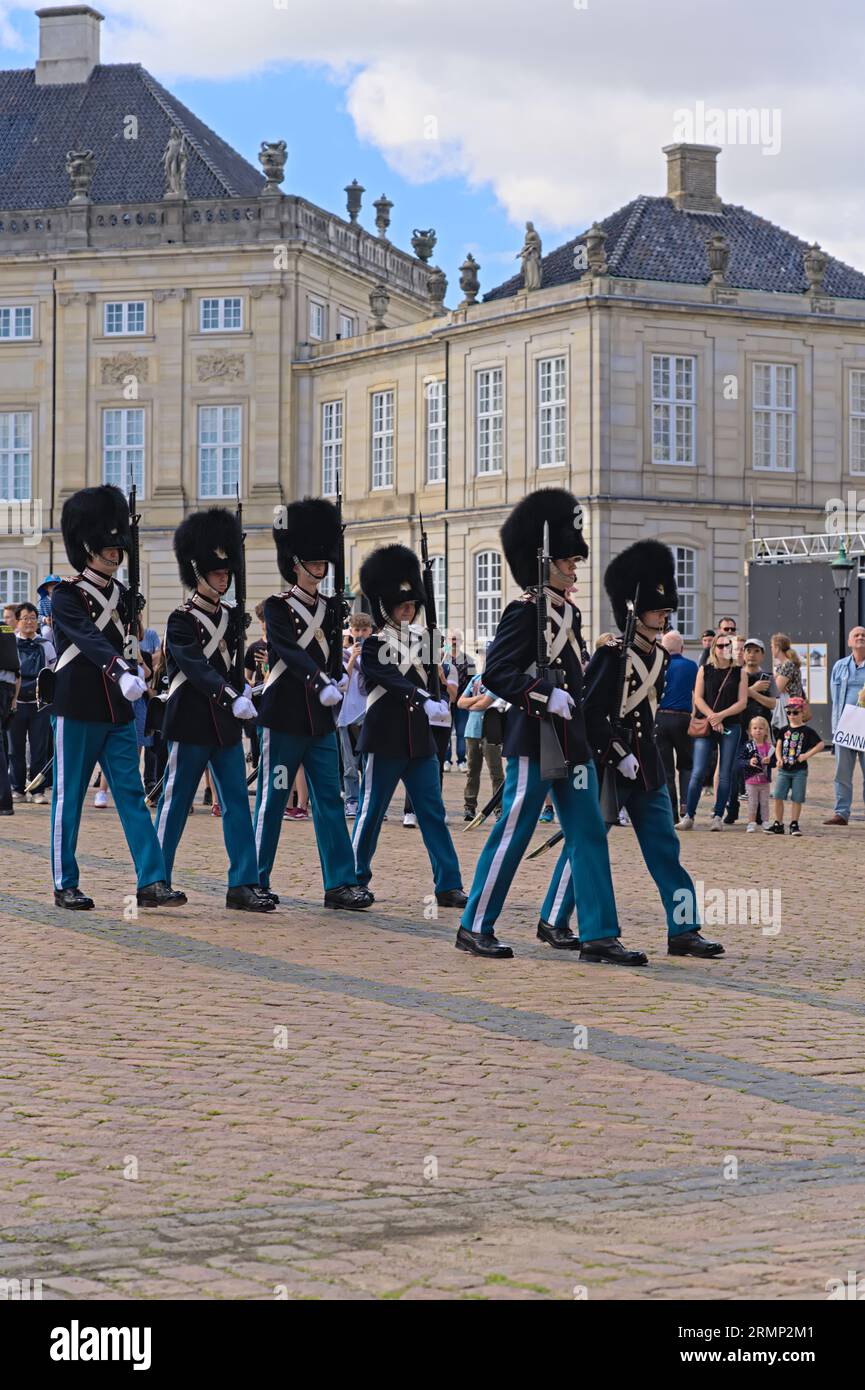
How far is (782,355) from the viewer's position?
4234 cm

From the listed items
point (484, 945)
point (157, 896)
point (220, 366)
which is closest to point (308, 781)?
point (157, 896)

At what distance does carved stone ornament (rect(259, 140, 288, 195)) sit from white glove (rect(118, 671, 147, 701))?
39.8 meters

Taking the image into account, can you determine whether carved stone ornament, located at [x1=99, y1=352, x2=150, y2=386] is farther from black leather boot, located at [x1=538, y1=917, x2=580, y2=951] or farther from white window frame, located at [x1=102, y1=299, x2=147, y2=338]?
black leather boot, located at [x1=538, y1=917, x2=580, y2=951]

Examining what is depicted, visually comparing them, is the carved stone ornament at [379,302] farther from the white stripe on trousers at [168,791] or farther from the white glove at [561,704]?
the white glove at [561,704]

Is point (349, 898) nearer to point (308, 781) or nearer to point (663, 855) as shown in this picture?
point (308, 781)

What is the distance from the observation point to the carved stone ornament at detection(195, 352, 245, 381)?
49062 millimetres

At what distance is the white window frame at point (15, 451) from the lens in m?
50.5

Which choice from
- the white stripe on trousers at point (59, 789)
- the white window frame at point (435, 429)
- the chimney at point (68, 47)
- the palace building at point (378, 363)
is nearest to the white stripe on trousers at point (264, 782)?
the white stripe on trousers at point (59, 789)

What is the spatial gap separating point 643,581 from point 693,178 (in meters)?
37.6

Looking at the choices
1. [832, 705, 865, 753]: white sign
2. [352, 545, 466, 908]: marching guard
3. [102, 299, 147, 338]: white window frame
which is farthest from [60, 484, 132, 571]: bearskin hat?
[102, 299, 147, 338]: white window frame

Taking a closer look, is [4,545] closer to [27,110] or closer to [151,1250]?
[27,110]

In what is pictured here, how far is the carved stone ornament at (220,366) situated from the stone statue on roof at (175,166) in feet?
12.7

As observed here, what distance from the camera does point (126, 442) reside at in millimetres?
49812
